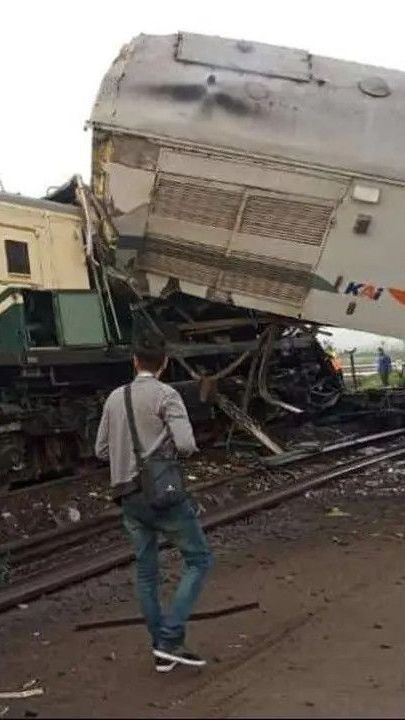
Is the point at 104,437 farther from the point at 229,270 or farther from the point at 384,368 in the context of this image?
the point at 384,368

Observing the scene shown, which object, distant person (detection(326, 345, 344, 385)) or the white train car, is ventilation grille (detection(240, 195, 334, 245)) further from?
distant person (detection(326, 345, 344, 385))

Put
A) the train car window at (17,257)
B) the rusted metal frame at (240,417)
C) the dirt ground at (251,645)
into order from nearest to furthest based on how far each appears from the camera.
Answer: the dirt ground at (251,645)
the train car window at (17,257)
the rusted metal frame at (240,417)

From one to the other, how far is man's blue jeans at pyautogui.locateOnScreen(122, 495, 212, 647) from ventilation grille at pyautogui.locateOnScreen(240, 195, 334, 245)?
19.1 ft

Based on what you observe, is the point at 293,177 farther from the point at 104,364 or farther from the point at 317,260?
the point at 104,364

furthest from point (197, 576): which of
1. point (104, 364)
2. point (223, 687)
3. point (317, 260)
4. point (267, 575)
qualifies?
point (104, 364)

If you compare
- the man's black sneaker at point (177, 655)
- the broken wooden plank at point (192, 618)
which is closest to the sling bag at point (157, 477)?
the man's black sneaker at point (177, 655)

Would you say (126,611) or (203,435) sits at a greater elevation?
(126,611)

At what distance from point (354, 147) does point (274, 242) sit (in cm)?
134

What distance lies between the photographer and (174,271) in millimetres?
10797

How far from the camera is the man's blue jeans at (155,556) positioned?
4867 millimetres

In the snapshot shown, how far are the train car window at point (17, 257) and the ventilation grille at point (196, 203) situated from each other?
1502mm

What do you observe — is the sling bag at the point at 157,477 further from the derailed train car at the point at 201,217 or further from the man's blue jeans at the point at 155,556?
the derailed train car at the point at 201,217

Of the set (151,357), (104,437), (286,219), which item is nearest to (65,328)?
(286,219)

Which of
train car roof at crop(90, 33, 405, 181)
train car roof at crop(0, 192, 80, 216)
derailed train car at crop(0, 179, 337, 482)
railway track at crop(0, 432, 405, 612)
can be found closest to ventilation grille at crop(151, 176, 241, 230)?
train car roof at crop(90, 33, 405, 181)
